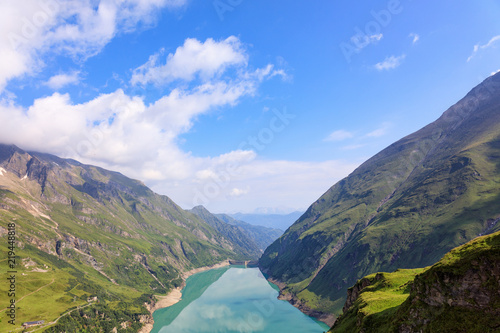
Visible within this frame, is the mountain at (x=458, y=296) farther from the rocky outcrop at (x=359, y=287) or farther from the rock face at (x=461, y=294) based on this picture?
the rocky outcrop at (x=359, y=287)

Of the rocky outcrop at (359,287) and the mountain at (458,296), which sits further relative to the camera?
the rocky outcrop at (359,287)

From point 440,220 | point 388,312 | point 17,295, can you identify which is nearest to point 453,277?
point 388,312

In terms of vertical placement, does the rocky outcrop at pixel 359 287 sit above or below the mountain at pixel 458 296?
below

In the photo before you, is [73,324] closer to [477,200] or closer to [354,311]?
[354,311]

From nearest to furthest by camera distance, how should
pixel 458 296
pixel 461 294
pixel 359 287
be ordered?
1. pixel 461 294
2. pixel 458 296
3. pixel 359 287

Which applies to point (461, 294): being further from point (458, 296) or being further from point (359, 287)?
point (359, 287)

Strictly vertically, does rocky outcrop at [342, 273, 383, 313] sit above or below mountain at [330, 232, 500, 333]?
below

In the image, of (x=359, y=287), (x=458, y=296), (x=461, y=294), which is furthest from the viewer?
(x=359, y=287)

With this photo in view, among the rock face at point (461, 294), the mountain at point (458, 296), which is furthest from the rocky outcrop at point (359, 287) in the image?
the rock face at point (461, 294)

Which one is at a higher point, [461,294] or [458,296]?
[461,294]

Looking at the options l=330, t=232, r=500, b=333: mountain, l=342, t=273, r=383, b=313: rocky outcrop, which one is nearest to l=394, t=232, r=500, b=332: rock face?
l=330, t=232, r=500, b=333: mountain

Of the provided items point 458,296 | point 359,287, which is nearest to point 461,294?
point 458,296

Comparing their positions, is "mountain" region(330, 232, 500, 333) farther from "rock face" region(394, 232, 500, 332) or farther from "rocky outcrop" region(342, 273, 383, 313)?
"rocky outcrop" region(342, 273, 383, 313)
